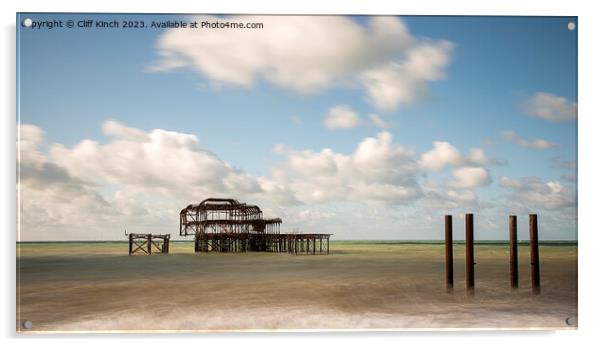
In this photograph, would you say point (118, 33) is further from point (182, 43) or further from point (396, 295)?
point (396, 295)

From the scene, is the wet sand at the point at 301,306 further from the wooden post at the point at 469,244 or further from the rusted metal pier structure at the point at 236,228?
the rusted metal pier structure at the point at 236,228

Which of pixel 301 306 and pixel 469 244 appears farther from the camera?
pixel 469 244

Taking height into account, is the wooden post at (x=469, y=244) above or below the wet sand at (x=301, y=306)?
above

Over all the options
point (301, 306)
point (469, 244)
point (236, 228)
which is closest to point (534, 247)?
point (469, 244)

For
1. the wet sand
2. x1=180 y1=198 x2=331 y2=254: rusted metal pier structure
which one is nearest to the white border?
the wet sand

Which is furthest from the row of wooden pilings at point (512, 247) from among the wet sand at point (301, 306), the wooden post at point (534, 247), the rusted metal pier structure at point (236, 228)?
the rusted metal pier structure at point (236, 228)

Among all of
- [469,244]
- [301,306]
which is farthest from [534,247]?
[301,306]

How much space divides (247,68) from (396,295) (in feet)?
20.7

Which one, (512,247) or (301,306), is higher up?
(512,247)

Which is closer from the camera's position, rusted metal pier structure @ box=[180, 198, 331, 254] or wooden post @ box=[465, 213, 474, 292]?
wooden post @ box=[465, 213, 474, 292]

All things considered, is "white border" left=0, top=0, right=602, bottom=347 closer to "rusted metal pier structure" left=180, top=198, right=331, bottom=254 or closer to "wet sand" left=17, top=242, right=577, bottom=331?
"wet sand" left=17, top=242, right=577, bottom=331

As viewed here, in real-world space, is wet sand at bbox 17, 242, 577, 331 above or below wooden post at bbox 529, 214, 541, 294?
below

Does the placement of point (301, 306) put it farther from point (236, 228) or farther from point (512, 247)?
point (236, 228)
